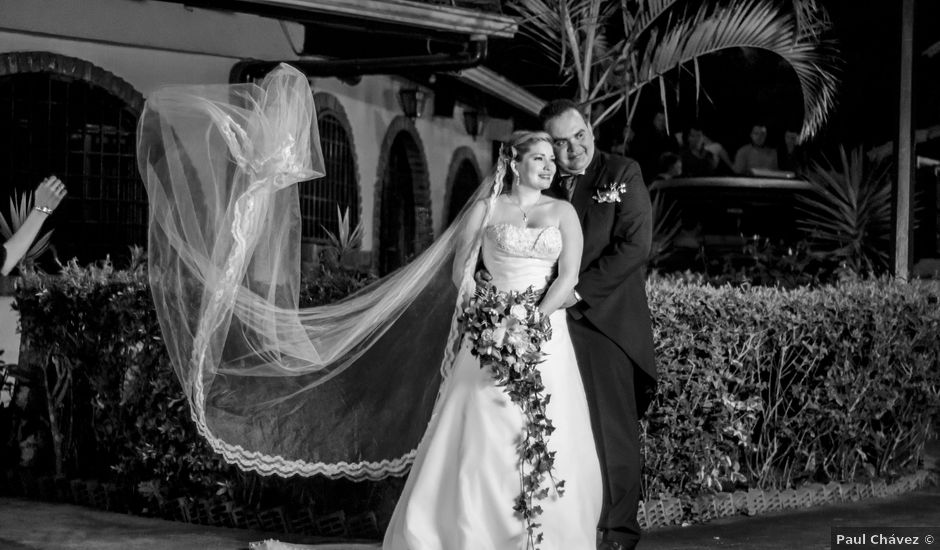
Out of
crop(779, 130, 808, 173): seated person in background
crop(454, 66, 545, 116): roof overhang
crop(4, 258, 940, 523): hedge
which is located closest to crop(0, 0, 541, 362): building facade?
crop(454, 66, 545, 116): roof overhang

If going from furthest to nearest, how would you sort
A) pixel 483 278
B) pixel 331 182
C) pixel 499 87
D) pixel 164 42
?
pixel 499 87, pixel 331 182, pixel 164 42, pixel 483 278

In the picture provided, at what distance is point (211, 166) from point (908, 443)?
4845 millimetres

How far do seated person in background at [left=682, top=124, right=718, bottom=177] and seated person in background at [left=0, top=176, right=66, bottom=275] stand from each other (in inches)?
476

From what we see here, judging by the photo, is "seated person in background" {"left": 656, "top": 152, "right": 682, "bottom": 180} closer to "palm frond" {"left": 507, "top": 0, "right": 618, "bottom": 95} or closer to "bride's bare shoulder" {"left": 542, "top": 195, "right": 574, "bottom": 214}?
"palm frond" {"left": 507, "top": 0, "right": 618, "bottom": 95}

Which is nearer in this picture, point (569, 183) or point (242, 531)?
point (569, 183)

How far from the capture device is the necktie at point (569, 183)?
231 inches

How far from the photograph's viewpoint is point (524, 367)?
5.30m

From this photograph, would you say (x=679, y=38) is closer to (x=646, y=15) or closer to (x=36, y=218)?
(x=646, y=15)

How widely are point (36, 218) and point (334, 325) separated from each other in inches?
59.0

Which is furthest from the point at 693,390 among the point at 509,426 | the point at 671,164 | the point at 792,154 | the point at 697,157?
the point at 792,154

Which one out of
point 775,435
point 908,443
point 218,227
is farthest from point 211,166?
point 908,443

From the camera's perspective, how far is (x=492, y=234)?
555 centimetres

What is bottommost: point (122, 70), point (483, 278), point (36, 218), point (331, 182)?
point (483, 278)

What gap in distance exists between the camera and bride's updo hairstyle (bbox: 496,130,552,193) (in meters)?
5.48
